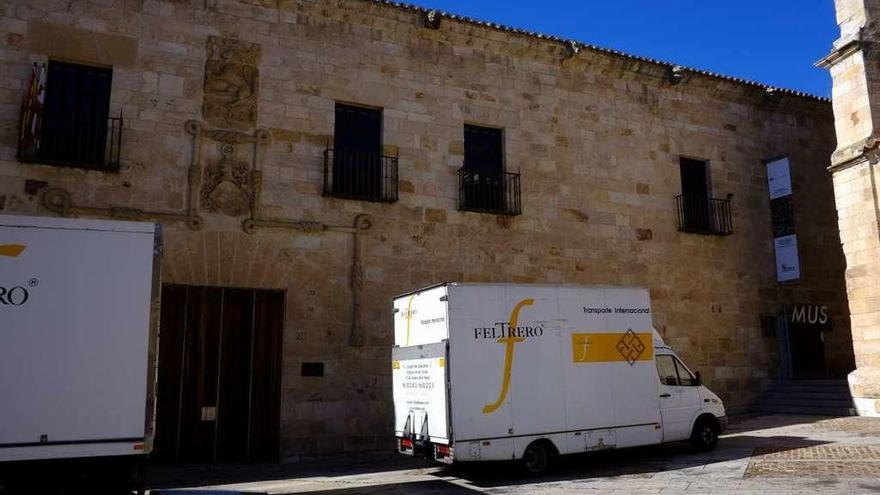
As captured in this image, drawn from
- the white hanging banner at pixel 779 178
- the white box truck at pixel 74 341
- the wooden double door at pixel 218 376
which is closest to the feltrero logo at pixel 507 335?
the white box truck at pixel 74 341

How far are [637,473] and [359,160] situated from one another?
7.12 metres

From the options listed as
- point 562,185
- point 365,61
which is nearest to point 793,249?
point 562,185

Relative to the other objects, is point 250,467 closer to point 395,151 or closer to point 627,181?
point 395,151

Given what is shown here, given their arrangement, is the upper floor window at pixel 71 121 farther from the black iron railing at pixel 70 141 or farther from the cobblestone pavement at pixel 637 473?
the cobblestone pavement at pixel 637 473

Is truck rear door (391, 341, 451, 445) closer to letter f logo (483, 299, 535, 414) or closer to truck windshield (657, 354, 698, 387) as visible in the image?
letter f logo (483, 299, 535, 414)

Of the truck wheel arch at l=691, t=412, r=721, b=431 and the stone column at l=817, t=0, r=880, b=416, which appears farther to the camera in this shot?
the stone column at l=817, t=0, r=880, b=416

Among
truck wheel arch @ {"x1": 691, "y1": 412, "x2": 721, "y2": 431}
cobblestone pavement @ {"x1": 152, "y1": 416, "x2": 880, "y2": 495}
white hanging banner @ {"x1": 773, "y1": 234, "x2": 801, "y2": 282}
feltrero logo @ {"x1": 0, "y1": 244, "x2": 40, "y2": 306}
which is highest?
white hanging banner @ {"x1": 773, "y1": 234, "x2": 801, "y2": 282}

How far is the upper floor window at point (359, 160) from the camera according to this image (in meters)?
12.0

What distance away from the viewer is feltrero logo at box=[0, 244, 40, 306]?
5930mm

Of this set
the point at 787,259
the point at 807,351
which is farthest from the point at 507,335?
the point at 807,351

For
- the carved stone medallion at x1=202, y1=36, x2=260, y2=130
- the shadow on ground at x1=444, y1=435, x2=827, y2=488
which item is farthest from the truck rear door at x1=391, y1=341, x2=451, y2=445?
the carved stone medallion at x1=202, y1=36, x2=260, y2=130

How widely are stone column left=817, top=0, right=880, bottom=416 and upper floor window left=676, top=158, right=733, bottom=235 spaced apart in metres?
2.34

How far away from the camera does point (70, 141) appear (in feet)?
34.4

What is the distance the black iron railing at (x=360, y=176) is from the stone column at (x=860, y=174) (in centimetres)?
948
